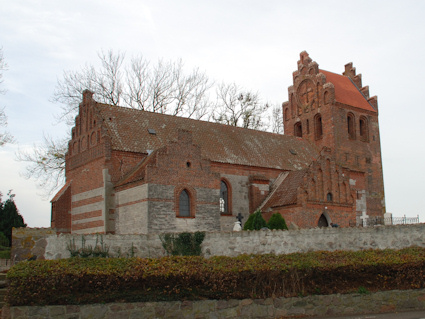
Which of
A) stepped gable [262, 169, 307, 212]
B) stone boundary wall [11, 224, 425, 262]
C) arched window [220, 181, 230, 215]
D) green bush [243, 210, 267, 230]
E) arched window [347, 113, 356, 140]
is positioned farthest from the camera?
arched window [347, 113, 356, 140]

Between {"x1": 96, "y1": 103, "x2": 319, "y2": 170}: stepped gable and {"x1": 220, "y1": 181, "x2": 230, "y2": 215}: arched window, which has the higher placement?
{"x1": 96, "y1": 103, "x2": 319, "y2": 170}: stepped gable

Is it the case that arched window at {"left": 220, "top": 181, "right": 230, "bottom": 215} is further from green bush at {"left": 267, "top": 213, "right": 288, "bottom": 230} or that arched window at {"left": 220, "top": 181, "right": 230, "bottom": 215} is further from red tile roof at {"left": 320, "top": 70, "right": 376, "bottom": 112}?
red tile roof at {"left": 320, "top": 70, "right": 376, "bottom": 112}

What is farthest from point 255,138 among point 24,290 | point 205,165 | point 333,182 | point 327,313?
point 24,290

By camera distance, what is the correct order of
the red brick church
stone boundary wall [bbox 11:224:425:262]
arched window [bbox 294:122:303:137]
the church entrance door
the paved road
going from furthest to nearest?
arched window [bbox 294:122:303:137]
the church entrance door
the red brick church
stone boundary wall [bbox 11:224:425:262]
the paved road

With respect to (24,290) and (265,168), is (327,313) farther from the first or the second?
(265,168)

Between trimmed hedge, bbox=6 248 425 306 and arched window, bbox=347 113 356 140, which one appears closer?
trimmed hedge, bbox=6 248 425 306

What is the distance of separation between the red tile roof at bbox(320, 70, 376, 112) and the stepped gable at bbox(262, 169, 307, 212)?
12.3 metres

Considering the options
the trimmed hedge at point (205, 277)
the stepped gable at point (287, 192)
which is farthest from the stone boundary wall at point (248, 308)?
the stepped gable at point (287, 192)

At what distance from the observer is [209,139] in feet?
101

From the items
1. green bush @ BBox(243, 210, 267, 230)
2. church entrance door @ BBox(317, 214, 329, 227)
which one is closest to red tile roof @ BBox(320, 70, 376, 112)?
church entrance door @ BBox(317, 214, 329, 227)

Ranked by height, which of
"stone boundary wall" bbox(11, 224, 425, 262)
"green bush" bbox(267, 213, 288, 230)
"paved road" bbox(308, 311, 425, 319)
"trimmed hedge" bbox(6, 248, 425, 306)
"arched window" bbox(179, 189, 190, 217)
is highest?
"arched window" bbox(179, 189, 190, 217)

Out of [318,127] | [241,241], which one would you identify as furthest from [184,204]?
[318,127]

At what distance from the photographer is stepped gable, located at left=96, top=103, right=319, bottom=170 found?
27031mm

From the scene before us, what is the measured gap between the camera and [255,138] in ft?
112
